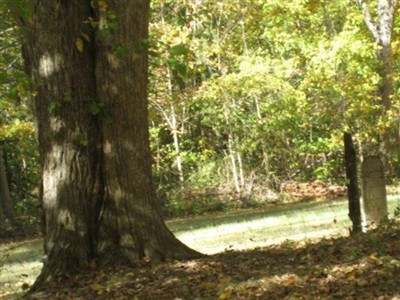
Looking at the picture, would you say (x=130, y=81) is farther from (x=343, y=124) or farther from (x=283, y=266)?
(x=343, y=124)

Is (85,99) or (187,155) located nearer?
(85,99)

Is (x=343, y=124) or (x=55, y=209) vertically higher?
(x=343, y=124)

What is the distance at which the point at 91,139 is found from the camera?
8695 mm

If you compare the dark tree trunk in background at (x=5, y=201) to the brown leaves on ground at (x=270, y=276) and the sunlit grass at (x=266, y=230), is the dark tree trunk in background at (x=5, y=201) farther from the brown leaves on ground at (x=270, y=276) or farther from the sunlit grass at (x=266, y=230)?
the brown leaves on ground at (x=270, y=276)

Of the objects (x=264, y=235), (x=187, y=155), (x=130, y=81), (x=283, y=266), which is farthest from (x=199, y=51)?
(x=283, y=266)

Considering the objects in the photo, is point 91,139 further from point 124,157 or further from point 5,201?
point 5,201

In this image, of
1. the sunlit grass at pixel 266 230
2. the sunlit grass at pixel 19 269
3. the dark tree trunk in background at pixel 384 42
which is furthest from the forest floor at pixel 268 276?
the dark tree trunk in background at pixel 384 42

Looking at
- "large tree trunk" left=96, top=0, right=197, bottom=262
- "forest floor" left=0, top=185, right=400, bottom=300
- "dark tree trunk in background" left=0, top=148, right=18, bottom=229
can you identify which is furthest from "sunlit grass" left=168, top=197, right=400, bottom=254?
"dark tree trunk in background" left=0, top=148, right=18, bottom=229

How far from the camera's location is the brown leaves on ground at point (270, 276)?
6039mm

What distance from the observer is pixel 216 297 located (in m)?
6.54

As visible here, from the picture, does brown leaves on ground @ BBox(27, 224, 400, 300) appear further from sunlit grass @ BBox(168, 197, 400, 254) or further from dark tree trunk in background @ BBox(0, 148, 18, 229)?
dark tree trunk in background @ BBox(0, 148, 18, 229)

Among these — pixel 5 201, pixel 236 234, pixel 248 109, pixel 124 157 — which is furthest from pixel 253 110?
pixel 124 157

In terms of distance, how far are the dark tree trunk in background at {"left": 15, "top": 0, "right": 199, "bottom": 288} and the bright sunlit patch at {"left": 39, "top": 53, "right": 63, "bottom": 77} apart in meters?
0.01

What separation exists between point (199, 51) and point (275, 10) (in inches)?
196
